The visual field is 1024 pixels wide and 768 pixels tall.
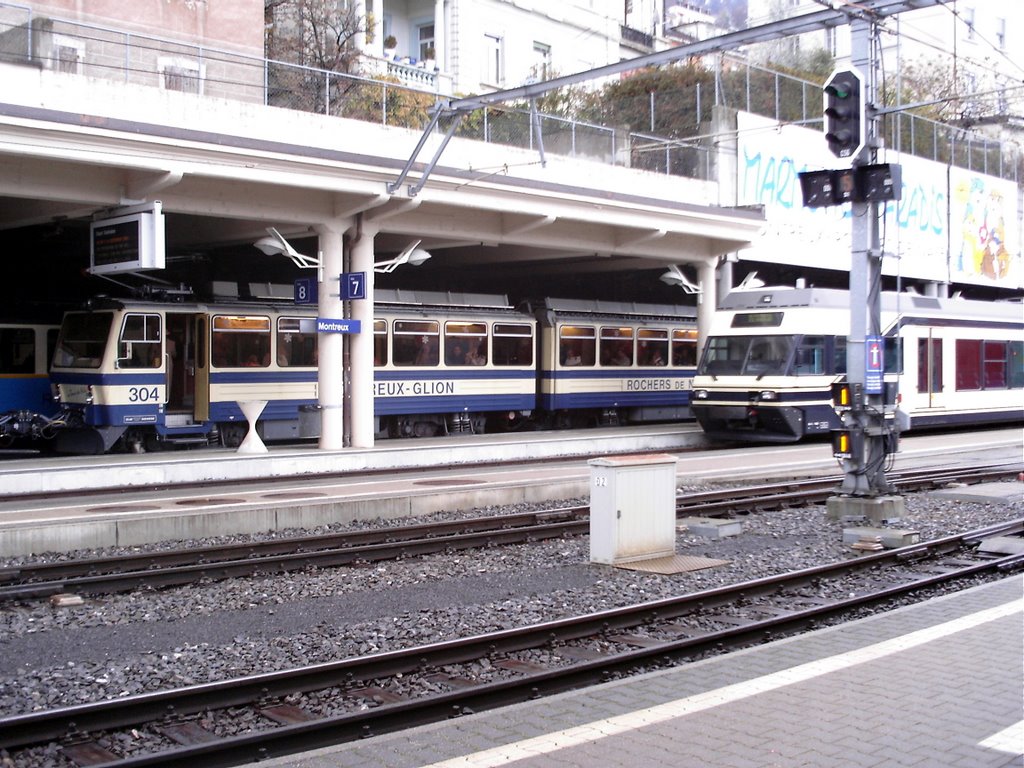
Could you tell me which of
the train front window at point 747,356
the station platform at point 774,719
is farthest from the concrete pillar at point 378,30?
the station platform at point 774,719

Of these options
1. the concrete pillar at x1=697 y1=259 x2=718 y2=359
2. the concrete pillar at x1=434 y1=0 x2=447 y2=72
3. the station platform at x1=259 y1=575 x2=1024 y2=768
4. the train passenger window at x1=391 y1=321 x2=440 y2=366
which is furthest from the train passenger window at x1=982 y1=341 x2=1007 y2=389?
the station platform at x1=259 y1=575 x2=1024 y2=768

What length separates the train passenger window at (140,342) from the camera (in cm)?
2091

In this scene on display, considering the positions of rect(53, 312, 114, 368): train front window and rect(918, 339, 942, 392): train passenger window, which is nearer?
rect(53, 312, 114, 368): train front window

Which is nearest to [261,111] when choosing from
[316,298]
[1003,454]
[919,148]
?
[316,298]

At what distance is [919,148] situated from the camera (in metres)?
39.4

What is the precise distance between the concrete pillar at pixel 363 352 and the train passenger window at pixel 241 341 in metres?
1.85

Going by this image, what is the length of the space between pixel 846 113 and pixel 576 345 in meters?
16.5

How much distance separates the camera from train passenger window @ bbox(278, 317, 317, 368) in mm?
23281

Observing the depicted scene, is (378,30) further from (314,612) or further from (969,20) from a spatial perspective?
(314,612)

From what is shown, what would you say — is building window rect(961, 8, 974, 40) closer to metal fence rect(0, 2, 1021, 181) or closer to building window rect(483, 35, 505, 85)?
metal fence rect(0, 2, 1021, 181)

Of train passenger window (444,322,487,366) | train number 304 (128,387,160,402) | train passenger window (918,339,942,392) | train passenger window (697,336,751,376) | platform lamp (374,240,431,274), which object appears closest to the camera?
train number 304 (128,387,160,402)

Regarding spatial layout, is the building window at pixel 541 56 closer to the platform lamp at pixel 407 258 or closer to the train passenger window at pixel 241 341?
the platform lamp at pixel 407 258

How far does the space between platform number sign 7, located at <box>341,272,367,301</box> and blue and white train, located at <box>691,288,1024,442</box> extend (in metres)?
8.35

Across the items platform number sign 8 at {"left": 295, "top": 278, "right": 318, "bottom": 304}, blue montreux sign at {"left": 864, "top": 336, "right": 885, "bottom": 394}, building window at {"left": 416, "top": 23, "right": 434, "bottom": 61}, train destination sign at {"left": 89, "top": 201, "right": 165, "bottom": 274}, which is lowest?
blue montreux sign at {"left": 864, "top": 336, "right": 885, "bottom": 394}
